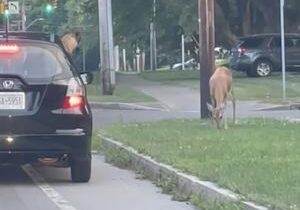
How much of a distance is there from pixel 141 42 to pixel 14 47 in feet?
155

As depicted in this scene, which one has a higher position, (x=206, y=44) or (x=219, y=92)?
(x=206, y=44)

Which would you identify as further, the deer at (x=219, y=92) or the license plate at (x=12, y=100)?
the deer at (x=219, y=92)

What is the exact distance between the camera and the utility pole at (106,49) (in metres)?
28.3

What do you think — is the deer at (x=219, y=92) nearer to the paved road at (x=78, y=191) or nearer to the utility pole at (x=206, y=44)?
the utility pole at (x=206, y=44)

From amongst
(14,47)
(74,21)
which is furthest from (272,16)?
(74,21)

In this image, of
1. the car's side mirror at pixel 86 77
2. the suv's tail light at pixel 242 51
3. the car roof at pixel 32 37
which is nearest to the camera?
the car roof at pixel 32 37

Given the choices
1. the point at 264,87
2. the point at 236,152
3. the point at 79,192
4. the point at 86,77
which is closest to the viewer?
the point at 79,192

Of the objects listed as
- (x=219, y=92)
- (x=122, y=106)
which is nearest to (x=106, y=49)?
(x=122, y=106)

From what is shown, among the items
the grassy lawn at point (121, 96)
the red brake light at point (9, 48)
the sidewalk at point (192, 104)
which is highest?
the red brake light at point (9, 48)

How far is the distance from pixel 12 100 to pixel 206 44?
782cm

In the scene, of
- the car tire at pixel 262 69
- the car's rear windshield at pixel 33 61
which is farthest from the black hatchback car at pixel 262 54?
the car's rear windshield at pixel 33 61

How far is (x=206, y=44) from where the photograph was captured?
17.6m

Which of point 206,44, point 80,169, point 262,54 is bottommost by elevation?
point 80,169

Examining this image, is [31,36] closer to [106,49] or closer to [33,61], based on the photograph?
[33,61]
